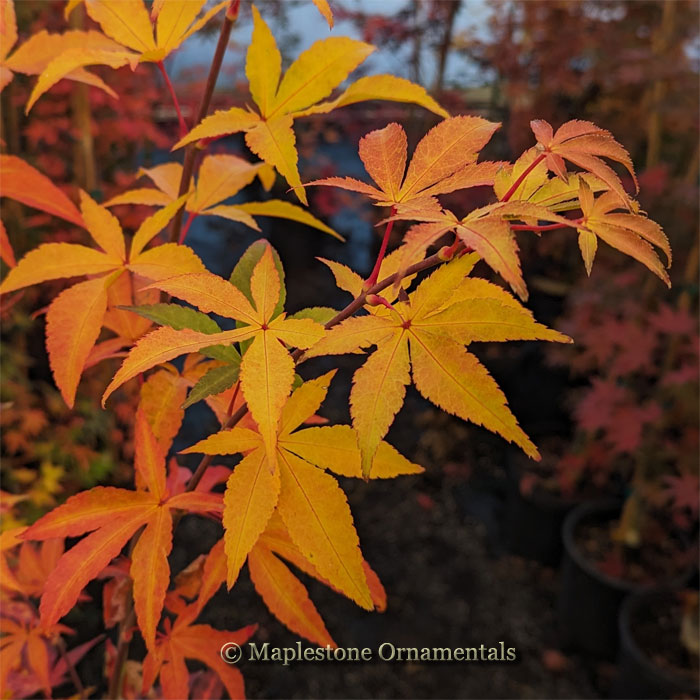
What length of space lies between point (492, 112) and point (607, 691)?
2.58 meters

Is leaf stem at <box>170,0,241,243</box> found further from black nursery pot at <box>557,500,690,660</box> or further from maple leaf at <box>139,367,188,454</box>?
black nursery pot at <box>557,500,690,660</box>

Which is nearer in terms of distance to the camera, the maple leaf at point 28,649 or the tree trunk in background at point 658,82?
the maple leaf at point 28,649

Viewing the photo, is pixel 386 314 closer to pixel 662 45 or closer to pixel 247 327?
pixel 247 327

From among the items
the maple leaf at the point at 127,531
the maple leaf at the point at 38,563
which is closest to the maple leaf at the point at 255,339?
the maple leaf at the point at 127,531

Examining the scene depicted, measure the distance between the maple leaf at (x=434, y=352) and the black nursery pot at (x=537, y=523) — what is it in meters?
1.94

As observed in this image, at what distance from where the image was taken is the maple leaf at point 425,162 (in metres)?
0.42

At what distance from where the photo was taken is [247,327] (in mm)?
435

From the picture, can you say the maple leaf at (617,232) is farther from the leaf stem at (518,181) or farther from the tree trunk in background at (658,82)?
the tree trunk in background at (658,82)

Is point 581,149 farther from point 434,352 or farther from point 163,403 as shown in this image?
point 163,403

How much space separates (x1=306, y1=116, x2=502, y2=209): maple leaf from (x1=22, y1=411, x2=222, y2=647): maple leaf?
10.6 inches

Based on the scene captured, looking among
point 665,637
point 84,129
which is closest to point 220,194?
point 84,129

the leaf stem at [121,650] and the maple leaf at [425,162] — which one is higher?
the maple leaf at [425,162]

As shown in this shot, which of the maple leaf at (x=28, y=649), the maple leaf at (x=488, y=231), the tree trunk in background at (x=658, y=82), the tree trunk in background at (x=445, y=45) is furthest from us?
the tree trunk in background at (x=445, y=45)

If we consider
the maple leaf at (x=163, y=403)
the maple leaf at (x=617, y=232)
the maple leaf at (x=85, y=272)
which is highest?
the maple leaf at (x=617, y=232)
